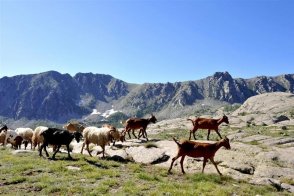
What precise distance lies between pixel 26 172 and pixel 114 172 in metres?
5.51

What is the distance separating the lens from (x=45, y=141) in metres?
29.5

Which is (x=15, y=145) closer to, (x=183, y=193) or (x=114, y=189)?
(x=114, y=189)

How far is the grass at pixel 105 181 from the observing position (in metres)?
18.8

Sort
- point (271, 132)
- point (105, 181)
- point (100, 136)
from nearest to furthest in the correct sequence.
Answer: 1. point (105, 181)
2. point (100, 136)
3. point (271, 132)

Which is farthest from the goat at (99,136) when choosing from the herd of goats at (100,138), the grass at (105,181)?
the grass at (105,181)

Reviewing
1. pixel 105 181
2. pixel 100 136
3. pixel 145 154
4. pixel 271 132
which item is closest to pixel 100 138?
pixel 100 136

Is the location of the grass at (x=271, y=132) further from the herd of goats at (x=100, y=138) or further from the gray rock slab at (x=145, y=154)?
the gray rock slab at (x=145, y=154)

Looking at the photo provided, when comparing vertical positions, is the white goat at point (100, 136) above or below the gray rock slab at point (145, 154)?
above

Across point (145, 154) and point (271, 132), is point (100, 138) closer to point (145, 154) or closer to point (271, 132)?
point (145, 154)

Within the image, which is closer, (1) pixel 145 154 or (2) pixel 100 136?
(1) pixel 145 154

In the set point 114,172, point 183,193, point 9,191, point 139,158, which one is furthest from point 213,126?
point 9,191

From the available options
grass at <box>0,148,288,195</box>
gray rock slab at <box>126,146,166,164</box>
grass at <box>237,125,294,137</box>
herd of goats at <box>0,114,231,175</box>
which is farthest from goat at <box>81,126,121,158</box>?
grass at <box>237,125,294,137</box>

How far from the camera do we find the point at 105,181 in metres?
20.2

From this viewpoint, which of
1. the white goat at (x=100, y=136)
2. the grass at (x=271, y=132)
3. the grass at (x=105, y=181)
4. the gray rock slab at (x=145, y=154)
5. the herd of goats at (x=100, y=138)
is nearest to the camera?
the grass at (x=105, y=181)
